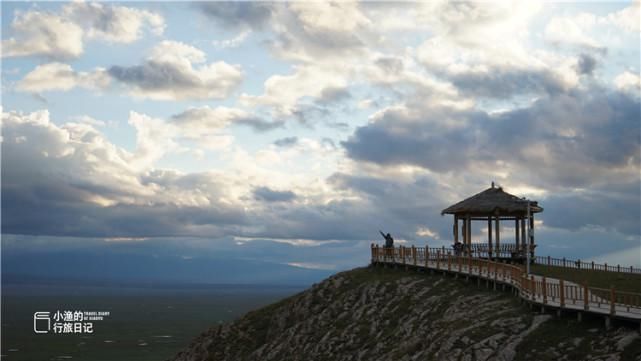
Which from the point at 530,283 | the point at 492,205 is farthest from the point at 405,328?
the point at 492,205

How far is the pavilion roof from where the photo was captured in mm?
56938

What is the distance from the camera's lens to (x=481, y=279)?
45281 millimetres

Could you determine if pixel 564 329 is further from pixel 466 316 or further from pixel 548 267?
pixel 548 267

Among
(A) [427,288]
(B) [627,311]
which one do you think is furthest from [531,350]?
(A) [427,288]

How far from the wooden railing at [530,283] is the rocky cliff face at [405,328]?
72 cm

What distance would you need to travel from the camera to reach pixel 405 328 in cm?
4259

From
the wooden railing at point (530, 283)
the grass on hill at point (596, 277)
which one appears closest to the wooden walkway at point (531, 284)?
the wooden railing at point (530, 283)

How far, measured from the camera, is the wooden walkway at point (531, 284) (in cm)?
3061

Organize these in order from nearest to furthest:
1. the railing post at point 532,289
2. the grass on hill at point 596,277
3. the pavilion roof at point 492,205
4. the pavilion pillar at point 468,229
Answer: the railing post at point 532,289, the grass on hill at point 596,277, the pavilion roof at point 492,205, the pavilion pillar at point 468,229

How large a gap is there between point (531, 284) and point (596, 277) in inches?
822

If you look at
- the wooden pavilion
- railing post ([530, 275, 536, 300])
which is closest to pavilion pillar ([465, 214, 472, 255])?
the wooden pavilion

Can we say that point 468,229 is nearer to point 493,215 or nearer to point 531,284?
point 493,215

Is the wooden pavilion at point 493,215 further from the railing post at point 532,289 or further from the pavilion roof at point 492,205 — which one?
the railing post at point 532,289

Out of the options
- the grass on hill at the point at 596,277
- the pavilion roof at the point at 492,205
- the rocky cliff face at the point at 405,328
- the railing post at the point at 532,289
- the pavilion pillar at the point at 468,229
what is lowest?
the rocky cliff face at the point at 405,328
